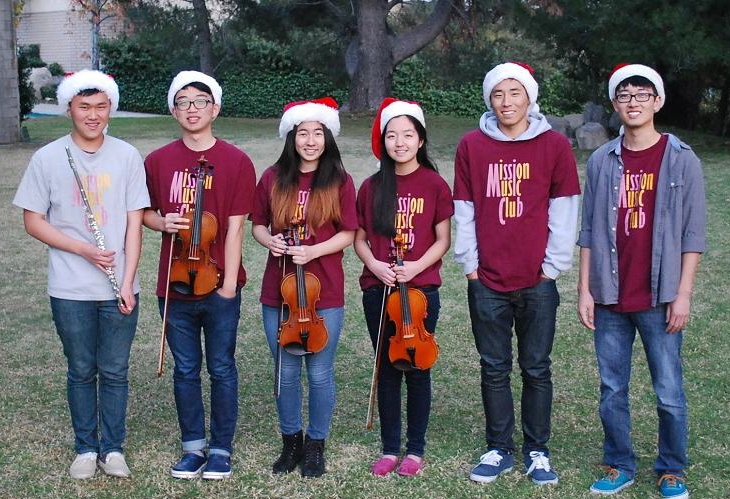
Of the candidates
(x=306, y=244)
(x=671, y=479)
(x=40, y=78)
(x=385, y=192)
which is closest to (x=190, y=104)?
(x=306, y=244)

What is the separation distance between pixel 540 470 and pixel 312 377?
3.21ft

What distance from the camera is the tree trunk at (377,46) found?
61.3ft

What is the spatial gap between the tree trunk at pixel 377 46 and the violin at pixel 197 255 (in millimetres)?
15626

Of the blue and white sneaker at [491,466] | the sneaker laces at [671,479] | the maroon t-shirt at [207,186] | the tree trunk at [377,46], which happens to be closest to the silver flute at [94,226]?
the maroon t-shirt at [207,186]

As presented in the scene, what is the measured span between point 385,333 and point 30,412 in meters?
Answer: 1.99

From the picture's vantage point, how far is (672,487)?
11.1 ft

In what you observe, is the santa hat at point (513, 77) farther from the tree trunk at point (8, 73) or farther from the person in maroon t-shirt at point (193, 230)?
the tree trunk at point (8, 73)

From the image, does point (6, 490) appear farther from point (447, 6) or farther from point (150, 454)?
point (447, 6)

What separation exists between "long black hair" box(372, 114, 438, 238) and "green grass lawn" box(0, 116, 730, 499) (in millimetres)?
1026

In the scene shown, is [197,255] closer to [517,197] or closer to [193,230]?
[193,230]

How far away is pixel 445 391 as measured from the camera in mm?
4707

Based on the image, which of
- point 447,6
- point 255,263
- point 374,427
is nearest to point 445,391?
point 374,427

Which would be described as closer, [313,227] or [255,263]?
[313,227]

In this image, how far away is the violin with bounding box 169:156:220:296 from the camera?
11.0 ft
